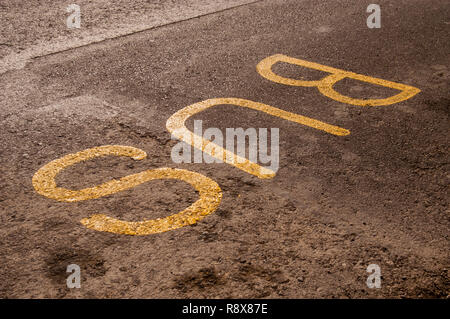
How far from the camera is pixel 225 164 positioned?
412 centimetres

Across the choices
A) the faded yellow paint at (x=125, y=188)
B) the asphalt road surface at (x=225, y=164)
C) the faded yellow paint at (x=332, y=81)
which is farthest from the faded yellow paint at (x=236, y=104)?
the faded yellow paint at (x=332, y=81)

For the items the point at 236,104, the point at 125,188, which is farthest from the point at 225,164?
the point at 236,104

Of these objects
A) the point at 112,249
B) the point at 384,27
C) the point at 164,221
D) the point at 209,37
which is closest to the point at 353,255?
the point at 164,221

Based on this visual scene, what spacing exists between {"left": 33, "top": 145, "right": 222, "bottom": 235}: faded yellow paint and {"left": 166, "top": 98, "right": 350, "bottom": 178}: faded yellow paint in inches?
13.6

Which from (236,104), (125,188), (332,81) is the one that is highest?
(332,81)

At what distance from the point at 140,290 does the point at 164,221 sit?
0.63 meters

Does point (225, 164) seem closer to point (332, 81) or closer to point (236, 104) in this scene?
point (236, 104)

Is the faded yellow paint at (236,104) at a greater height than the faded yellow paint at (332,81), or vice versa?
the faded yellow paint at (332,81)

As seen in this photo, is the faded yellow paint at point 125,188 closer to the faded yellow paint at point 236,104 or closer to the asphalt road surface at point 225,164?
the asphalt road surface at point 225,164

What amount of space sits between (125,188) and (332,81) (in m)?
2.76

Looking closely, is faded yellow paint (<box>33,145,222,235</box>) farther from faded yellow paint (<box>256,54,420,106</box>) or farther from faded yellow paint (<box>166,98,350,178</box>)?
faded yellow paint (<box>256,54,420,106</box>)

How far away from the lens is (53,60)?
608 centimetres

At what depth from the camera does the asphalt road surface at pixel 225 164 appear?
121 inches

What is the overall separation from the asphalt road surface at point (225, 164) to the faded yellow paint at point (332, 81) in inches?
2.6
